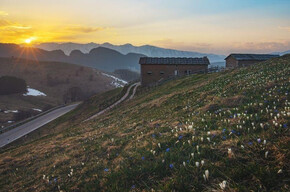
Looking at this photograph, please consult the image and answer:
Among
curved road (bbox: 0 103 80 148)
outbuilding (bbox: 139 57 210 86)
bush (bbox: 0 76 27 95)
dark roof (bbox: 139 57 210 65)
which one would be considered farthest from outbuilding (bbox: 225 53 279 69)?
bush (bbox: 0 76 27 95)

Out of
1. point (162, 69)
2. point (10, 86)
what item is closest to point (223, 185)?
point (162, 69)

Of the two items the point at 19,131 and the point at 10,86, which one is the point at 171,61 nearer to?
the point at 19,131

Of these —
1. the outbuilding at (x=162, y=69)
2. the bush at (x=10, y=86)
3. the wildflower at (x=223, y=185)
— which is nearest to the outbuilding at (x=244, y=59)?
the outbuilding at (x=162, y=69)

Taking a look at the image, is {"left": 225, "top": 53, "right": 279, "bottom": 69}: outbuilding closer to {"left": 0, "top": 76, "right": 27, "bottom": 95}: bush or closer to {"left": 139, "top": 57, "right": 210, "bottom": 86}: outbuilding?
{"left": 139, "top": 57, "right": 210, "bottom": 86}: outbuilding

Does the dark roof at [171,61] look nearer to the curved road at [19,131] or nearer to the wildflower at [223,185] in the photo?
the curved road at [19,131]

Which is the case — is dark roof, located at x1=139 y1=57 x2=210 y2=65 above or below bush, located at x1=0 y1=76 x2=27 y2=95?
above

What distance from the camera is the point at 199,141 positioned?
20.9 ft

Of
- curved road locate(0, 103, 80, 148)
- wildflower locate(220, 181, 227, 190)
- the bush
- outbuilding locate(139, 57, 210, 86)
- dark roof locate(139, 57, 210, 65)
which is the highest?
dark roof locate(139, 57, 210, 65)

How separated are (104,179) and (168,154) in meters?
2.11

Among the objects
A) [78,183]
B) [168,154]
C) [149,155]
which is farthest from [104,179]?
[168,154]

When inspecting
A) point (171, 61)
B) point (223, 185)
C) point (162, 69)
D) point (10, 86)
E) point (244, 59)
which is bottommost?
point (10, 86)

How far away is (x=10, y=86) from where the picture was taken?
549 ft

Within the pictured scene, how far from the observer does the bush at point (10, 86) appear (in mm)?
164938

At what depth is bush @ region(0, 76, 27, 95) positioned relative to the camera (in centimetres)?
16494
